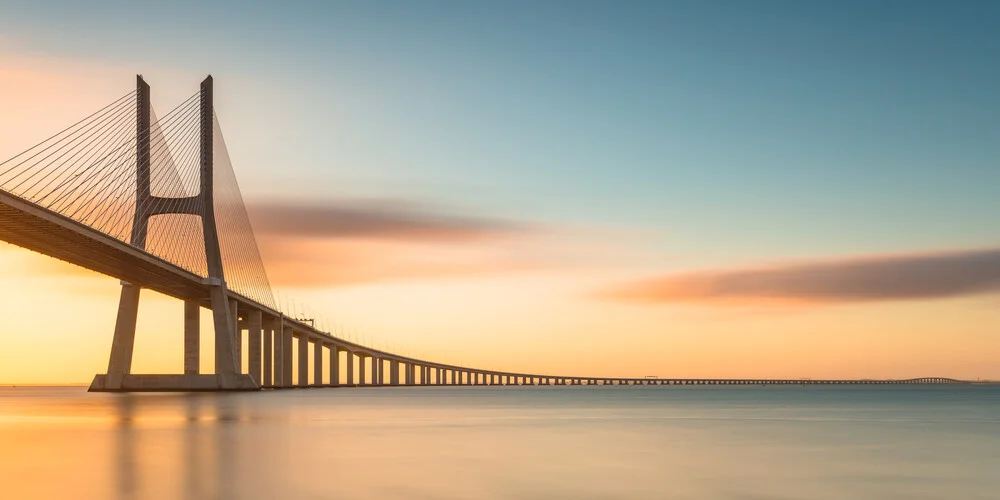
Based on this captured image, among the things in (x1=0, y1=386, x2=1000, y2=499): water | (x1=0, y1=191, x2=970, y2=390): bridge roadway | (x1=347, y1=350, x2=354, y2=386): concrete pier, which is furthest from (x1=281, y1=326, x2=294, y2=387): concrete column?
(x1=0, y1=386, x2=1000, y2=499): water

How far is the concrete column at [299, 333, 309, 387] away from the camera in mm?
130250

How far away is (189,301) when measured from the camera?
271 ft

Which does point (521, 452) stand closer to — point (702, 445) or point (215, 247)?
point (702, 445)

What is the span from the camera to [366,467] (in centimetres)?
2350

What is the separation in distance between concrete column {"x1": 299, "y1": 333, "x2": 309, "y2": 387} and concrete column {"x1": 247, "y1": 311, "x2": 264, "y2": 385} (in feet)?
106

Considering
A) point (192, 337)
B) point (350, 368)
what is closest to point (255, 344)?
point (192, 337)

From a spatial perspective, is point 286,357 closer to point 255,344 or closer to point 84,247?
point 255,344

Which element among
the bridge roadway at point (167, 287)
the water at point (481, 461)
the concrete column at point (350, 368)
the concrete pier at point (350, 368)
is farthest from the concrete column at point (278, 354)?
the water at point (481, 461)

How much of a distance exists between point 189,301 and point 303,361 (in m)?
51.1

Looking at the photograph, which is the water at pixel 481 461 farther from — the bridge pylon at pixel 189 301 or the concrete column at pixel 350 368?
the concrete column at pixel 350 368

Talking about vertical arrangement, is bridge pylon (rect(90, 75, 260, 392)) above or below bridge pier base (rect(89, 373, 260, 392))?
above

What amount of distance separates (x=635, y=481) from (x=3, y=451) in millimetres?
15570

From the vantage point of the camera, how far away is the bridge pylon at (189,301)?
7588 cm

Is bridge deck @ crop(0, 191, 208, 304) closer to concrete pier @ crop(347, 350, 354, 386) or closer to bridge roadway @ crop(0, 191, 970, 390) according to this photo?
bridge roadway @ crop(0, 191, 970, 390)
